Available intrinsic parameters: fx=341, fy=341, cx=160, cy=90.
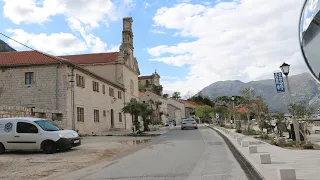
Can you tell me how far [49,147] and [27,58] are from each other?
1884cm

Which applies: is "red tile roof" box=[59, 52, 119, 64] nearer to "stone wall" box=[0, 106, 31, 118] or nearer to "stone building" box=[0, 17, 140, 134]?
"stone building" box=[0, 17, 140, 134]

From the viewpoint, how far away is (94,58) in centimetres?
5375

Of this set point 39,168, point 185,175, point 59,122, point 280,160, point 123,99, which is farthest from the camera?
point 123,99

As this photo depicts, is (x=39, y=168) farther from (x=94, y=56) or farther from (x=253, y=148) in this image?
(x=94, y=56)

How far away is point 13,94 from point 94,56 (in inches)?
975

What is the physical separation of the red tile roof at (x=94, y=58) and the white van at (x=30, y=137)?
3589 cm

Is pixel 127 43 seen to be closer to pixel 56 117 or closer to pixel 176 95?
pixel 56 117

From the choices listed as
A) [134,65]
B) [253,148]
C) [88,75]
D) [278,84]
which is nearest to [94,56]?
[134,65]

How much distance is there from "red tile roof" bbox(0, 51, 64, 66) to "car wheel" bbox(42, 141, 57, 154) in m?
15.2

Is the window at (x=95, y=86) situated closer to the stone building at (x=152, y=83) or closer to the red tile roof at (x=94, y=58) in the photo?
the red tile roof at (x=94, y=58)

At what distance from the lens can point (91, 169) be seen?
35.6 feet

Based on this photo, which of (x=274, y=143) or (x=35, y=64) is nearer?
(x=274, y=143)

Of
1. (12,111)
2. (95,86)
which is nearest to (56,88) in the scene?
(95,86)

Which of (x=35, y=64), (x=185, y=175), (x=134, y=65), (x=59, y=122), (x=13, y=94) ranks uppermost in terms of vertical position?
(x=134, y=65)
